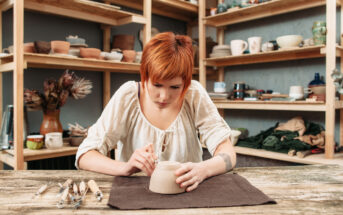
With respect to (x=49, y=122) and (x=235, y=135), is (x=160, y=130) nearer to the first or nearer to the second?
(x=49, y=122)

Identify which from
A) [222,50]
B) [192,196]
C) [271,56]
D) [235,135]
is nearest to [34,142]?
[192,196]

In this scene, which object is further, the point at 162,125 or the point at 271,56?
the point at 271,56

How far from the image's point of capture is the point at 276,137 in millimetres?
2676

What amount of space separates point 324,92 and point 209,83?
4.88 feet

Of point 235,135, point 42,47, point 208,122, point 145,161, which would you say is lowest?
point 235,135

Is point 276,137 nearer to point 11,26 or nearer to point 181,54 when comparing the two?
point 181,54

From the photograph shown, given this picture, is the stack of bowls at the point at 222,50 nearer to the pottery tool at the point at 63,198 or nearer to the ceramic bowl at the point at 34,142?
the ceramic bowl at the point at 34,142

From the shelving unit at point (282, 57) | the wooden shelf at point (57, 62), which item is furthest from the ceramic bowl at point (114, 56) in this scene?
the shelving unit at point (282, 57)

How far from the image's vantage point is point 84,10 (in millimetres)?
2572

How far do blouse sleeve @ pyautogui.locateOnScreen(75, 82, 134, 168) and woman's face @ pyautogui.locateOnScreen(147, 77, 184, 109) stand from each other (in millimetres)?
208

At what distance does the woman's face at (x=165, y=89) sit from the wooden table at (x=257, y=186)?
0.37 meters

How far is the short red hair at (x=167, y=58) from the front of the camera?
3.69 ft

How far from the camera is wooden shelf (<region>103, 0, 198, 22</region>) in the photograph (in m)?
3.07

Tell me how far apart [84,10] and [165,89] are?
1.74m
